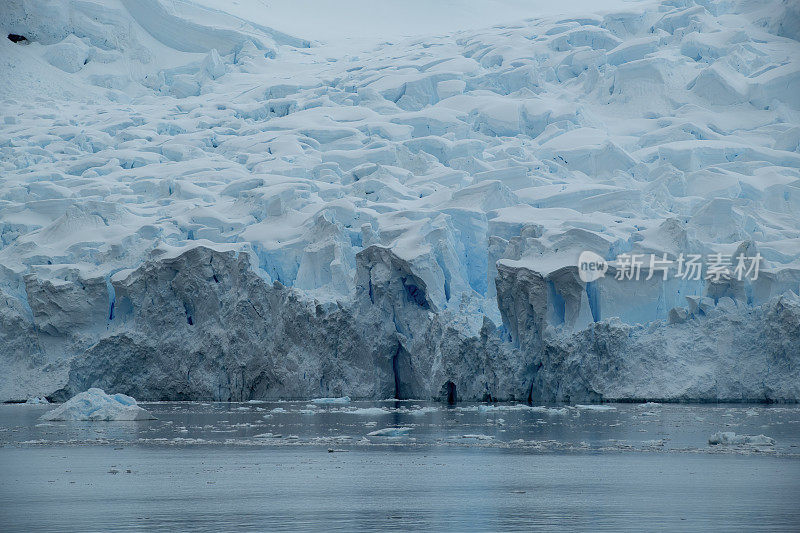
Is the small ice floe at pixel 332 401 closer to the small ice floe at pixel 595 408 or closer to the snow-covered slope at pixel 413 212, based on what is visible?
the snow-covered slope at pixel 413 212

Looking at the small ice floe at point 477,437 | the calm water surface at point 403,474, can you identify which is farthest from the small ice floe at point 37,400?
the small ice floe at point 477,437

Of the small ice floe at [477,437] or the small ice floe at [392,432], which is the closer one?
the small ice floe at [477,437]

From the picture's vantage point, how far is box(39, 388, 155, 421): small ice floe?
1695cm

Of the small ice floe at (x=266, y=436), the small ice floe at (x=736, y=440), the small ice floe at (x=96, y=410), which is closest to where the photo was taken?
the small ice floe at (x=736, y=440)

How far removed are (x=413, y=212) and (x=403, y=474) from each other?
49.2 ft

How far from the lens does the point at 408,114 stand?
32.6m

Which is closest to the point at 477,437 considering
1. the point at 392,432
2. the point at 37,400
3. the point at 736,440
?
the point at 392,432

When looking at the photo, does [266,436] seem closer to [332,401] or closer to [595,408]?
[595,408]

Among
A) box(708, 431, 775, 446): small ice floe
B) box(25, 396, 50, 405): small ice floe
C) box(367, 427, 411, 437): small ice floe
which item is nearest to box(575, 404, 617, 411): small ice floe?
box(367, 427, 411, 437): small ice floe

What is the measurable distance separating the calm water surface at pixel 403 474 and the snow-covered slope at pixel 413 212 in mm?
4124

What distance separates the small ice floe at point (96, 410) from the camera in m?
17.0

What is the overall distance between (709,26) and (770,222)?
1270cm

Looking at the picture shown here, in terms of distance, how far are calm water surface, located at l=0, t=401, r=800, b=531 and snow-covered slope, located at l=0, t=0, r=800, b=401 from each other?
4124 millimetres

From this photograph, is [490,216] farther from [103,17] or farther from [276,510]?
[103,17]
